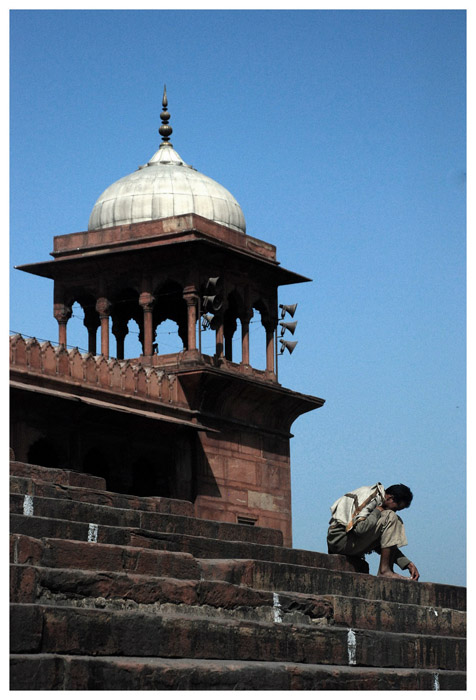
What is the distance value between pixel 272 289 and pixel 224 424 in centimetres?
349

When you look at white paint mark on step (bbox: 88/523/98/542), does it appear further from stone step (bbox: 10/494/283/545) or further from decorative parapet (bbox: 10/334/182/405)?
decorative parapet (bbox: 10/334/182/405)

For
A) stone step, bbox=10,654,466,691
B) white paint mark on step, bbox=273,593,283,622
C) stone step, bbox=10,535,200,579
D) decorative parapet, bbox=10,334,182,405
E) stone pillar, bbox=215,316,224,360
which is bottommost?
stone step, bbox=10,654,466,691

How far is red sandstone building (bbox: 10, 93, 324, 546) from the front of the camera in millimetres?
20625

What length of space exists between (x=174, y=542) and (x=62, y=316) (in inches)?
564

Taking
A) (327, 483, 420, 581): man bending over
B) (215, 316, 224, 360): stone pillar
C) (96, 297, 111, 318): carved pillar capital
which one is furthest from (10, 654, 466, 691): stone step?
(96, 297, 111, 318): carved pillar capital

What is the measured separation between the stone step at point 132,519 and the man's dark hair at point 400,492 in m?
1.54

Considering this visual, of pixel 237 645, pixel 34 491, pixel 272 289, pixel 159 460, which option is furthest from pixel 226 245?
pixel 237 645

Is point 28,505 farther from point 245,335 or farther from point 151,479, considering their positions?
point 245,335

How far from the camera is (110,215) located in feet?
82.6

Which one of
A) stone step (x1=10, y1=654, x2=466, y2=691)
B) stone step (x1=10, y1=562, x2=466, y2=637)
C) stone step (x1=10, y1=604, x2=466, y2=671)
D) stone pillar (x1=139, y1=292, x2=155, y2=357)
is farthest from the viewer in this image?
stone pillar (x1=139, y1=292, x2=155, y2=357)

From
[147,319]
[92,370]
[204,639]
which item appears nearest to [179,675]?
[204,639]

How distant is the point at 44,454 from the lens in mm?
20344

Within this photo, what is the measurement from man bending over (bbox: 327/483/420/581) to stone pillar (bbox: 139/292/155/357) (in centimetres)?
1133
